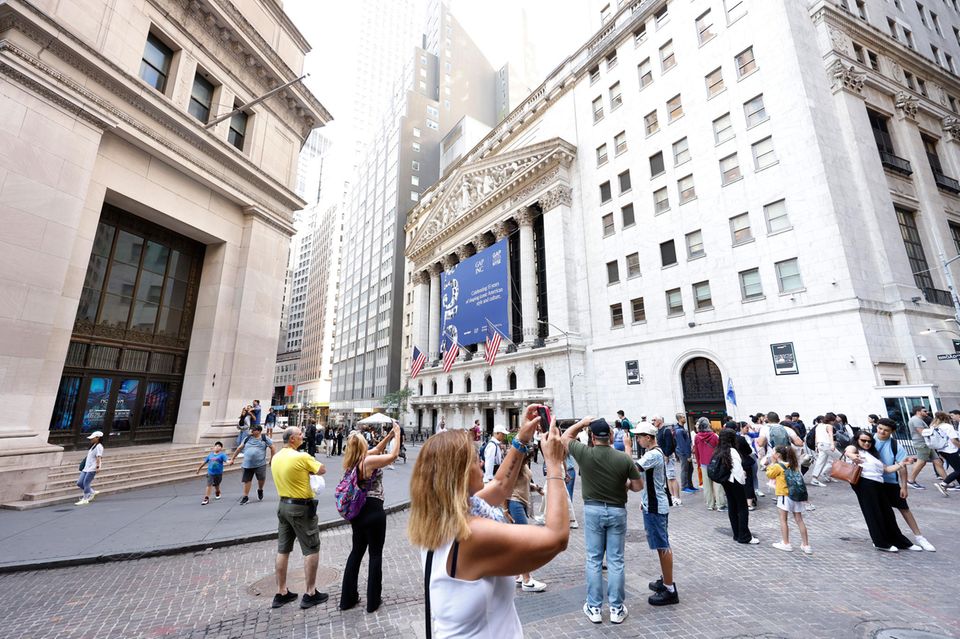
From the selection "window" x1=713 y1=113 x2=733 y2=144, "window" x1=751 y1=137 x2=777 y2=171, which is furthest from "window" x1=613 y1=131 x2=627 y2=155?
"window" x1=751 y1=137 x2=777 y2=171

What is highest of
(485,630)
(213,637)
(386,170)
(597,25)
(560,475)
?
(386,170)

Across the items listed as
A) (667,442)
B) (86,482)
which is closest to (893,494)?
(667,442)

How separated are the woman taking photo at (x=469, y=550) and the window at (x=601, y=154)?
117ft

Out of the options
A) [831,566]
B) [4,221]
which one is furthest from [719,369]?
[4,221]

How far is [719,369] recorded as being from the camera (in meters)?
23.8

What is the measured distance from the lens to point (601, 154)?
33688 mm

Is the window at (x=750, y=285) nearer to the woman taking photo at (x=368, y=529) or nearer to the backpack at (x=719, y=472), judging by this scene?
the backpack at (x=719, y=472)

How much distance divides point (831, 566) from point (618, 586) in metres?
4.12

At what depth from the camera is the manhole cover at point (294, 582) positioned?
18.8 feet

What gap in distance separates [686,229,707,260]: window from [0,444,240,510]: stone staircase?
27.5 m

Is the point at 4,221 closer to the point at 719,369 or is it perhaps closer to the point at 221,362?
the point at 221,362

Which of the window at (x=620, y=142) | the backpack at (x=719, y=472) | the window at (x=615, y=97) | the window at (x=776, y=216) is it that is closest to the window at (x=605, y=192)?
the window at (x=620, y=142)

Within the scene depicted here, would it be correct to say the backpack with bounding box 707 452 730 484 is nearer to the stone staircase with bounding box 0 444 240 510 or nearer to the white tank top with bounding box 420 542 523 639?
the white tank top with bounding box 420 542 523 639

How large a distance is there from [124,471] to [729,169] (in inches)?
1286
